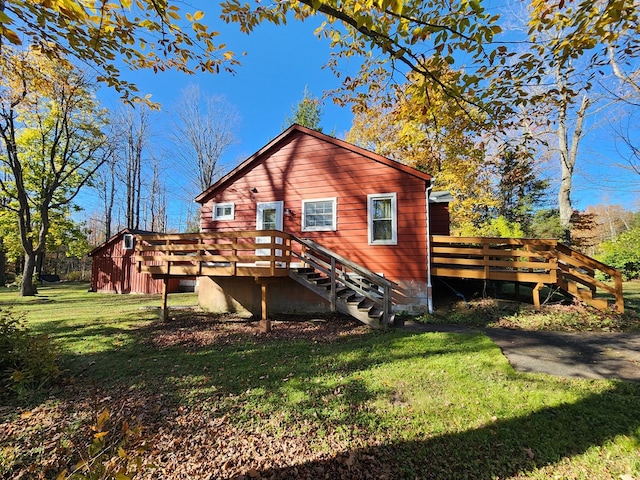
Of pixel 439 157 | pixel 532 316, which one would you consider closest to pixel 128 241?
pixel 439 157

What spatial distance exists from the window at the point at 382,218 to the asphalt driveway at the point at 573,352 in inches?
141

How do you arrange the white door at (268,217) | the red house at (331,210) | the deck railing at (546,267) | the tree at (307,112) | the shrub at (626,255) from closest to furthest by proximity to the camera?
1. the deck railing at (546,267)
2. the red house at (331,210)
3. the white door at (268,217)
4. the shrub at (626,255)
5. the tree at (307,112)

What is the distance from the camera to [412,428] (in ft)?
10.5

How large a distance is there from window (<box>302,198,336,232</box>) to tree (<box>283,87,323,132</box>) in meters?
16.8

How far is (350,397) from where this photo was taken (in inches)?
154

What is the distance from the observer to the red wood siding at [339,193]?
9062mm

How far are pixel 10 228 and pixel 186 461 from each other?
2745 centimetres

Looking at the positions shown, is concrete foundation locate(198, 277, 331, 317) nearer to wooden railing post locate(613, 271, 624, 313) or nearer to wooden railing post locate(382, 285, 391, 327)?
wooden railing post locate(382, 285, 391, 327)

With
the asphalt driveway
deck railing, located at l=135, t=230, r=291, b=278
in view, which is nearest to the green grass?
the asphalt driveway

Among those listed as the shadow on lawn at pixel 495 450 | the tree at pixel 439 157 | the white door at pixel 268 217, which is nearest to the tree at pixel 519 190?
the tree at pixel 439 157

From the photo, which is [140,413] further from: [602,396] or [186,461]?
[602,396]

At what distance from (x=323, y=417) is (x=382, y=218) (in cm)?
689

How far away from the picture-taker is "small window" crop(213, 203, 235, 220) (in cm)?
1155

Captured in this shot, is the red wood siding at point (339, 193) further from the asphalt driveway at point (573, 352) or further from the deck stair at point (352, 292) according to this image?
the asphalt driveway at point (573, 352)
